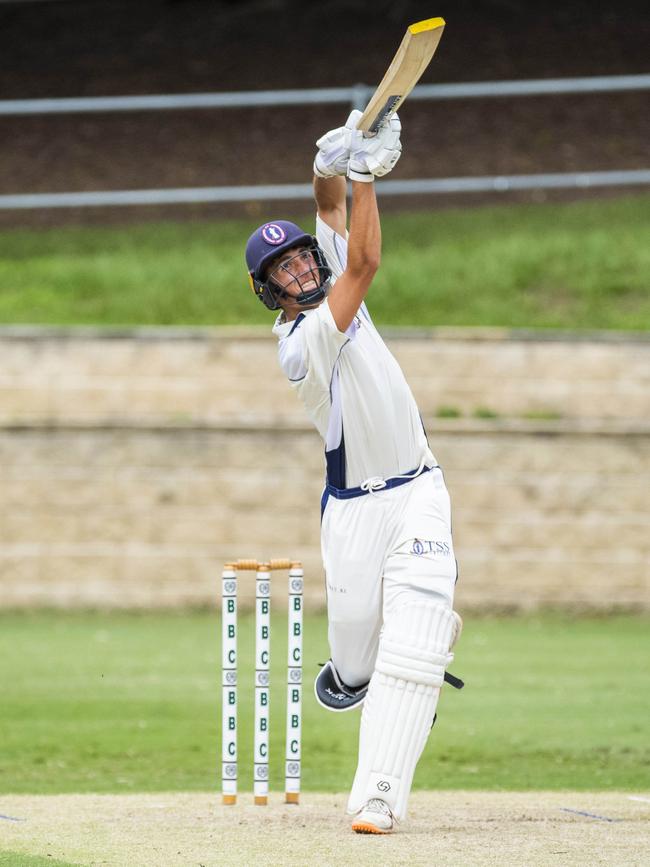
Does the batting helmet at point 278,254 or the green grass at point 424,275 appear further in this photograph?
the green grass at point 424,275

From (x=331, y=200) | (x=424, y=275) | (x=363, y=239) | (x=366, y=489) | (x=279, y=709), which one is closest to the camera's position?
(x=363, y=239)

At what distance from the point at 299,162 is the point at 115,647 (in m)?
8.28

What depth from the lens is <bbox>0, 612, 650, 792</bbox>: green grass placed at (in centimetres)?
815

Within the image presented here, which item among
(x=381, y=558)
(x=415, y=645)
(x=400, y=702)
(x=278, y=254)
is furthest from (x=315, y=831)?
Answer: (x=278, y=254)

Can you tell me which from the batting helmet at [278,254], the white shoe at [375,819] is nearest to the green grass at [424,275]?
the batting helmet at [278,254]

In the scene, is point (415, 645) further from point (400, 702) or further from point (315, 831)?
point (315, 831)

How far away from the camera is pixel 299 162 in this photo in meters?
A: 18.8

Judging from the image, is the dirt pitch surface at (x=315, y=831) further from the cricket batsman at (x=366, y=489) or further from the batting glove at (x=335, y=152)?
the batting glove at (x=335, y=152)

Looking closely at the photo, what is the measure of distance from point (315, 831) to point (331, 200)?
8.05 ft

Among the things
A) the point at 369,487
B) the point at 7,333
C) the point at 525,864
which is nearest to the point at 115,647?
the point at 7,333

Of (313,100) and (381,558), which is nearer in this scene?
(381,558)

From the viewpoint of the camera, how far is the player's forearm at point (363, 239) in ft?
17.3

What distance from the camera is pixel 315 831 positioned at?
552 centimetres

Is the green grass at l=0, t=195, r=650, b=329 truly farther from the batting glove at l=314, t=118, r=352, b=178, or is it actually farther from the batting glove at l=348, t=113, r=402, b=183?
the batting glove at l=348, t=113, r=402, b=183
